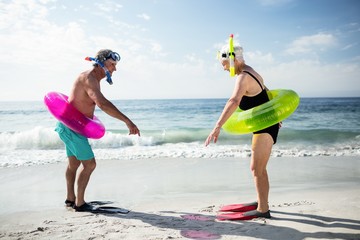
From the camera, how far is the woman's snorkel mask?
10.3 ft

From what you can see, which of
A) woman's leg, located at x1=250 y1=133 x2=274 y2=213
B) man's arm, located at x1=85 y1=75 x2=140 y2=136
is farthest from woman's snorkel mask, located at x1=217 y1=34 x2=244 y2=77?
man's arm, located at x1=85 y1=75 x2=140 y2=136

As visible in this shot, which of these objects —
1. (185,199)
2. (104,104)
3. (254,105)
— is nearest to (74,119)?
(104,104)

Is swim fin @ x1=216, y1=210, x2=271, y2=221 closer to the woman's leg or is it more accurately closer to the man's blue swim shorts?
the woman's leg

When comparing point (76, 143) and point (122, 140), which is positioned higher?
point (76, 143)

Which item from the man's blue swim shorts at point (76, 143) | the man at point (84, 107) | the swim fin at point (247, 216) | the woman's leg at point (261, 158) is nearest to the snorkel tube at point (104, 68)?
the man at point (84, 107)

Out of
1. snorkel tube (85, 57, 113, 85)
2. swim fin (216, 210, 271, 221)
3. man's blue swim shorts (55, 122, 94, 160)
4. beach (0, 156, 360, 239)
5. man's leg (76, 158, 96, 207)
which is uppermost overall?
snorkel tube (85, 57, 113, 85)

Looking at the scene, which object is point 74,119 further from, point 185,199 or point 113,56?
point 185,199

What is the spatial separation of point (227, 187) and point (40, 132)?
1052cm

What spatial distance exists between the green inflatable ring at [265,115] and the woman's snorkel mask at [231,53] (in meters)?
0.50

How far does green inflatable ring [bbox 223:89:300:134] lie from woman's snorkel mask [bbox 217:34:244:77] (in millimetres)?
503

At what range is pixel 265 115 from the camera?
10.1ft

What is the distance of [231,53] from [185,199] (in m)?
2.50

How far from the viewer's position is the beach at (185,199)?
3.05m

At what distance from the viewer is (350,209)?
Result: 354cm
